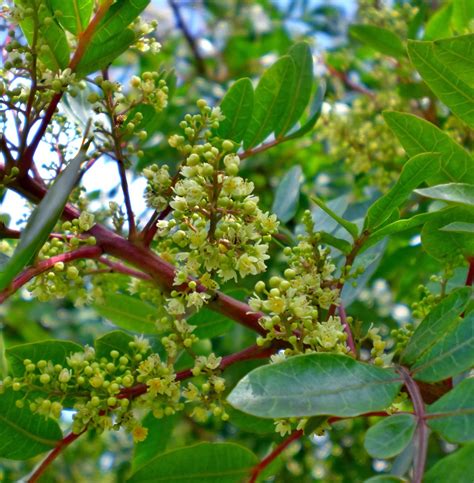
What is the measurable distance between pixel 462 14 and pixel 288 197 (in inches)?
28.7

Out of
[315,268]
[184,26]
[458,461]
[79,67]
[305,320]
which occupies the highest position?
[184,26]

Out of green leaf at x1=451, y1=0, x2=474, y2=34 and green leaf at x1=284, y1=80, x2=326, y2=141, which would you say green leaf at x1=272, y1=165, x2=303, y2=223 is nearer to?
green leaf at x1=284, y1=80, x2=326, y2=141

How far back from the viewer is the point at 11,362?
1.39m

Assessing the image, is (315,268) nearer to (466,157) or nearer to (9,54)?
(466,157)

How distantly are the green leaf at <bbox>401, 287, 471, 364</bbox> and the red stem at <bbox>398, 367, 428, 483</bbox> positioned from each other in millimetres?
36

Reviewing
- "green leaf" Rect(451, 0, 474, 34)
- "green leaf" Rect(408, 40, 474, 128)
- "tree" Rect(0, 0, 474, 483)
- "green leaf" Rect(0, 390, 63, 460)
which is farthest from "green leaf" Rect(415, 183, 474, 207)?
"green leaf" Rect(451, 0, 474, 34)

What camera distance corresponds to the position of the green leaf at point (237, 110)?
159 centimetres

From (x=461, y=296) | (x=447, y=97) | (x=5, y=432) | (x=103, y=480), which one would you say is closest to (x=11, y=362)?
(x=5, y=432)

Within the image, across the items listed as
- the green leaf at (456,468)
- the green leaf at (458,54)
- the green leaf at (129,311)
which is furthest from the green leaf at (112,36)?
the green leaf at (456,468)

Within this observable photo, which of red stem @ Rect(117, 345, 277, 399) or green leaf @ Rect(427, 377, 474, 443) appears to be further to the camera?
red stem @ Rect(117, 345, 277, 399)

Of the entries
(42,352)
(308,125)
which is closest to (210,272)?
(42,352)

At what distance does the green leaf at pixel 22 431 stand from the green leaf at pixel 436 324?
1.99ft

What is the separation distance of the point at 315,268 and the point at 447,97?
0.36 m

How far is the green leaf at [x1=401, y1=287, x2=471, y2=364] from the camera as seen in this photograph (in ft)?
3.93
